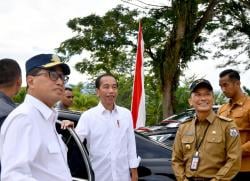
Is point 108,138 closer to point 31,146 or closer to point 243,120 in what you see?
point 243,120

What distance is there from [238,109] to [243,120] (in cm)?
12

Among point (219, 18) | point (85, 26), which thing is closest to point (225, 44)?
point (219, 18)

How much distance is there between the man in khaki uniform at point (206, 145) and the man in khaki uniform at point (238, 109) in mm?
643

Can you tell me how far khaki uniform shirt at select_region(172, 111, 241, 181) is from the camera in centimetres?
356

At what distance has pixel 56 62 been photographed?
2.56 metres

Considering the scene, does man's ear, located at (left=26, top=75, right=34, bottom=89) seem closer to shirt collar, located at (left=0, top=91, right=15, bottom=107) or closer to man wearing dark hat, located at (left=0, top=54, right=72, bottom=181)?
man wearing dark hat, located at (left=0, top=54, right=72, bottom=181)

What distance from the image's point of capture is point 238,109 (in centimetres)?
436

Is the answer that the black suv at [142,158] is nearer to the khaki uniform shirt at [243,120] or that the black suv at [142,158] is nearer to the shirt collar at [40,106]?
the khaki uniform shirt at [243,120]

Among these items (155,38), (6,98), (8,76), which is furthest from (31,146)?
(155,38)

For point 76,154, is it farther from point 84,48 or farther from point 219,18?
point 219,18

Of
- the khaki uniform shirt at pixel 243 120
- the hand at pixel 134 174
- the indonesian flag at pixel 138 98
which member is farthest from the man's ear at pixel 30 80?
the indonesian flag at pixel 138 98

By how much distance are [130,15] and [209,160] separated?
1417cm

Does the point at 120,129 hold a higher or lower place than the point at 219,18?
lower

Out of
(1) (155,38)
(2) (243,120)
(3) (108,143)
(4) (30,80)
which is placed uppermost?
(1) (155,38)
